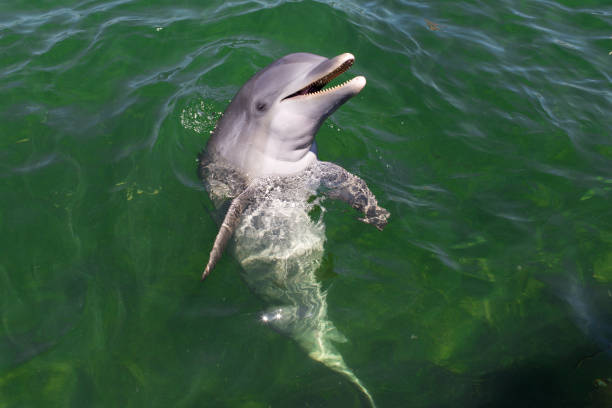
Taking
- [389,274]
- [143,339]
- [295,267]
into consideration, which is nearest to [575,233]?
[389,274]

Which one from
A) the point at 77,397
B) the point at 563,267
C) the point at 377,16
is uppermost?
the point at 377,16

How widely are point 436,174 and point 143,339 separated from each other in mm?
3871

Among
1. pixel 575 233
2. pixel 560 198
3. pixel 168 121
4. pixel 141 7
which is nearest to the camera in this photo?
pixel 575 233

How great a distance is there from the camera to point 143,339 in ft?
12.8

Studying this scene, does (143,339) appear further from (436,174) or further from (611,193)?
(611,193)

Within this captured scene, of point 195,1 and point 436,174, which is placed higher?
point 195,1

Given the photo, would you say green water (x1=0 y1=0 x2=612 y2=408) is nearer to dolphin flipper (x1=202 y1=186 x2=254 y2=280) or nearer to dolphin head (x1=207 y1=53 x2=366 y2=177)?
dolphin flipper (x1=202 y1=186 x2=254 y2=280)

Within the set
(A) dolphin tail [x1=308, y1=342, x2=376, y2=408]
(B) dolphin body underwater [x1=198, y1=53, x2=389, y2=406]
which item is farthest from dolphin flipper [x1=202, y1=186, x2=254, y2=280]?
(A) dolphin tail [x1=308, y1=342, x2=376, y2=408]

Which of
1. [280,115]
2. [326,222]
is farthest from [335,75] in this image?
[326,222]

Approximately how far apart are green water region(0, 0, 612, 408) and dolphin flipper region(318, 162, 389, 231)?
15 centimetres

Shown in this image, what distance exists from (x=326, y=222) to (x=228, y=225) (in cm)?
121

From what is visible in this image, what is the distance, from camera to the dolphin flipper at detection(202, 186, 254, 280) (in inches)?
153

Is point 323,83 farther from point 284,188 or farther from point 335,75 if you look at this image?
point 284,188

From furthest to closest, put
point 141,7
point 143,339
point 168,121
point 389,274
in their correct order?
point 141,7
point 168,121
point 389,274
point 143,339
